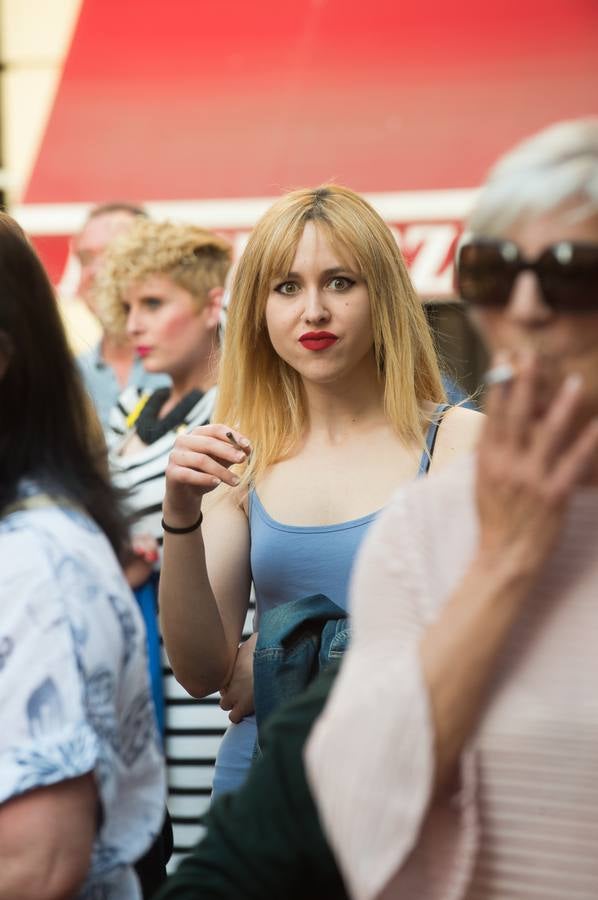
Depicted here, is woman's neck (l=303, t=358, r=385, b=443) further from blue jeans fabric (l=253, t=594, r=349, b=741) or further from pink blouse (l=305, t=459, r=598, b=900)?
pink blouse (l=305, t=459, r=598, b=900)

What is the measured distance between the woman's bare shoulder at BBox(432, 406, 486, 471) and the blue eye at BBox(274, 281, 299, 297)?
15.5 inches

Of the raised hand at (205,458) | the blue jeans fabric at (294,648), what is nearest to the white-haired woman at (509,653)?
the blue jeans fabric at (294,648)

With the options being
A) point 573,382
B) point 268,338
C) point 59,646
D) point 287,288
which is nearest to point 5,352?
point 59,646

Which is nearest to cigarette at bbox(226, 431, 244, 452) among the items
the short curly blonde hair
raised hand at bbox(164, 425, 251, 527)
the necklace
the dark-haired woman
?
raised hand at bbox(164, 425, 251, 527)

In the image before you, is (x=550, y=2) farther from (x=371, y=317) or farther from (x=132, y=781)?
(x=132, y=781)

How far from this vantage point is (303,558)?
99.4 inches

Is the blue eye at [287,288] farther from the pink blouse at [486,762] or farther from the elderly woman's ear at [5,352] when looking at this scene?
the pink blouse at [486,762]

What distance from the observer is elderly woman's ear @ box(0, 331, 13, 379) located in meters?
1.72

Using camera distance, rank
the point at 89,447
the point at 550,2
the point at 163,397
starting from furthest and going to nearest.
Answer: the point at 550,2
the point at 163,397
the point at 89,447

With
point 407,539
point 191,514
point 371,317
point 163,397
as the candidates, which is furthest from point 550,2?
point 407,539

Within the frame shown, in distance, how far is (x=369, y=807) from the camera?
1.17 m

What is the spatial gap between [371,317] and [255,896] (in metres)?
1.64

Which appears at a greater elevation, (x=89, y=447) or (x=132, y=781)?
(x=89, y=447)

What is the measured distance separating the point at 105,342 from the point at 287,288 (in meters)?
2.76
